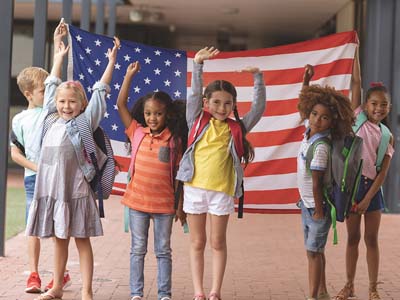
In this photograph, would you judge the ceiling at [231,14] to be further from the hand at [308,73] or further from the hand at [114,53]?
the hand at [114,53]

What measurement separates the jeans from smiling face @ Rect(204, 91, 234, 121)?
2.61 ft

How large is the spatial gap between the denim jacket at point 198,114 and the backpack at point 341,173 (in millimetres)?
493

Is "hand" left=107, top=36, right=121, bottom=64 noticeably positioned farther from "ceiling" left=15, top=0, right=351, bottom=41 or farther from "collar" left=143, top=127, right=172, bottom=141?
"ceiling" left=15, top=0, right=351, bottom=41

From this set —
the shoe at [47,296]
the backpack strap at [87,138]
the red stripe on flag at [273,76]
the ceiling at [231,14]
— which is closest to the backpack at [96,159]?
the backpack strap at [87,138]

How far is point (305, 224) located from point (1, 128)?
3670 mm

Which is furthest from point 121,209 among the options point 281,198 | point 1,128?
point 281,198

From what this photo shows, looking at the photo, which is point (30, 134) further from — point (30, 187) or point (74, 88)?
point (74, 88)

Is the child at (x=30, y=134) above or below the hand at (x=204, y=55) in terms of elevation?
below

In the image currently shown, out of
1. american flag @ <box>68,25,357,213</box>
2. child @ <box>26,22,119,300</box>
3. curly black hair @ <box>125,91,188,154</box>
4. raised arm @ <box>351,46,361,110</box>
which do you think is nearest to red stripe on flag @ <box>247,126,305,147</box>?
american flag @ <box>68,25,357,213</box>

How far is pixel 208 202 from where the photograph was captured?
21.5ft

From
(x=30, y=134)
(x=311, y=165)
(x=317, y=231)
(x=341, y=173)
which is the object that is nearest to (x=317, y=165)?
(x=311, y=165)

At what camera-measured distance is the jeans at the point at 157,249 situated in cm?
666

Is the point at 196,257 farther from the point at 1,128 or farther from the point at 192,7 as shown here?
the point at 192,7

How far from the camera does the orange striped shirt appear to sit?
665cm
